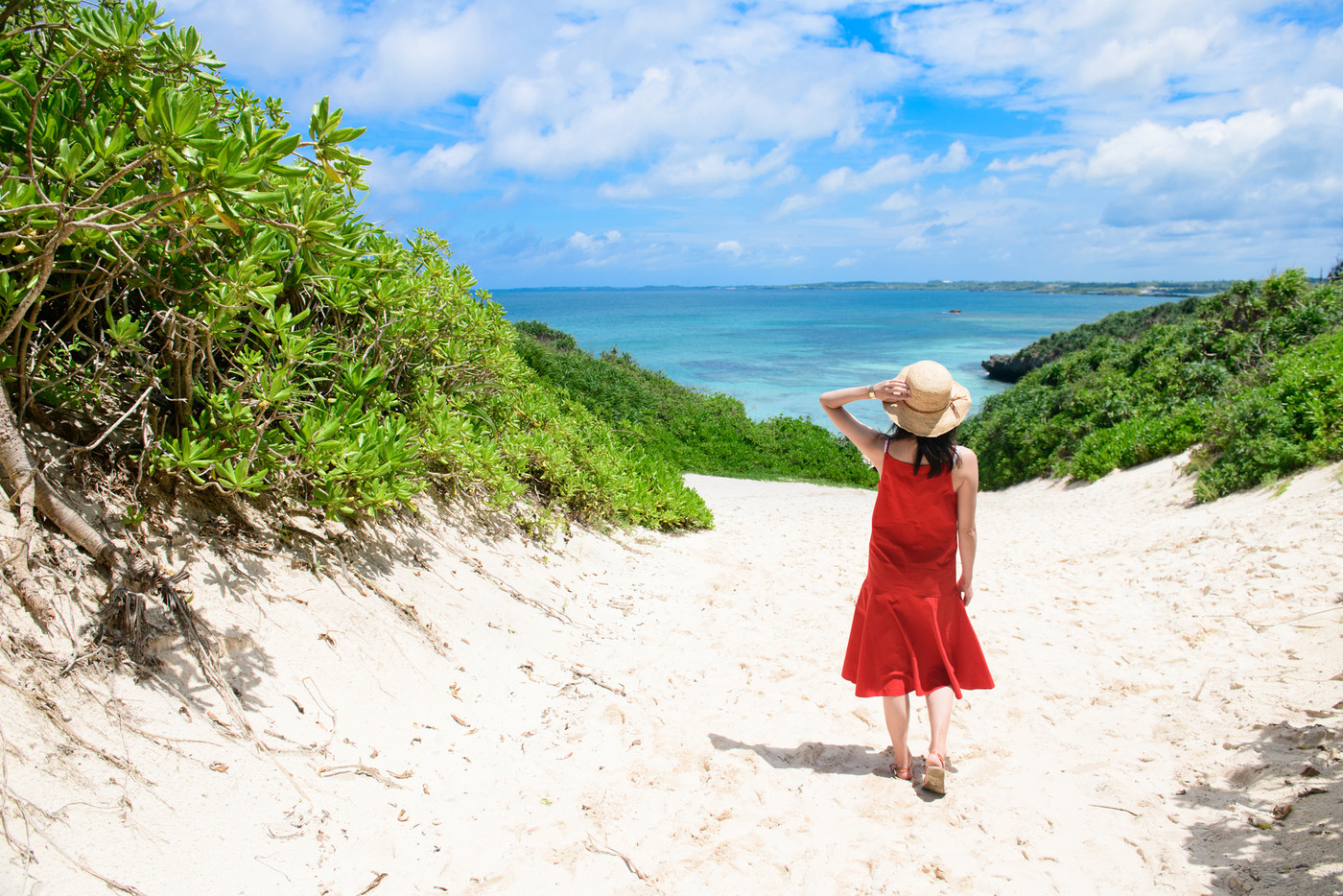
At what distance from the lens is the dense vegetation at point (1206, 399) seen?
868 cm

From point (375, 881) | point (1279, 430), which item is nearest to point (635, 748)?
point (375, 881)

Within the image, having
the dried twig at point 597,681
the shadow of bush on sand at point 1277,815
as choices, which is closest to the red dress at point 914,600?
the shadow of bush on sand at point 1277,815

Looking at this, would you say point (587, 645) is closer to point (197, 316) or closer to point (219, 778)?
point (219, 778)

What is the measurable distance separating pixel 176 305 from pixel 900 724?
3.93m

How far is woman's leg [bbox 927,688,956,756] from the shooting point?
134 inches

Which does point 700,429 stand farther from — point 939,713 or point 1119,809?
point 1119,809

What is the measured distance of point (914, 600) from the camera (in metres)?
3.47

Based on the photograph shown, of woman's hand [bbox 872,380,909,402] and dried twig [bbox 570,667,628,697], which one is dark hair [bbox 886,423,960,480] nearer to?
woman's hand [bbox 872,380,909,402]

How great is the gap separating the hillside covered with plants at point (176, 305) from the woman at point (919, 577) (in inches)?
99.5

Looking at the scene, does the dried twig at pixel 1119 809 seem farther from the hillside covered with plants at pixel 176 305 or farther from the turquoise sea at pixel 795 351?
the turquoise sea at pixel 795 351

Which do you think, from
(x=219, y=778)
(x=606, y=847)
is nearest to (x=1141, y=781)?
(x=606, y=847)

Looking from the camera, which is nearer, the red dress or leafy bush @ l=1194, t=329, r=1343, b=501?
the red dress

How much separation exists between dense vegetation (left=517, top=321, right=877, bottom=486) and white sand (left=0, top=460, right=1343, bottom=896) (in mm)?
12563

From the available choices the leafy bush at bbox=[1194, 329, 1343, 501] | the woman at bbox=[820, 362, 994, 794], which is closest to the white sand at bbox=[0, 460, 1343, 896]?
the woman at bbox=[820, 362, 994, 794]
